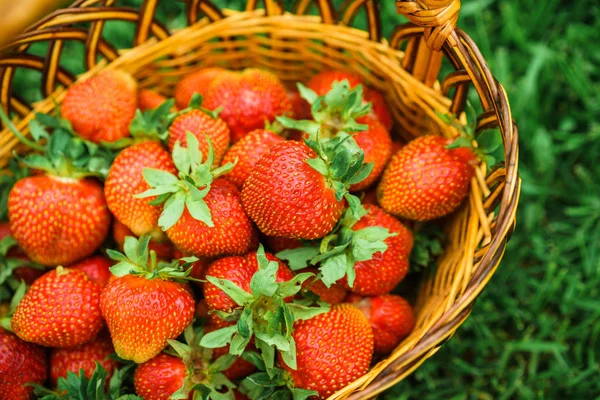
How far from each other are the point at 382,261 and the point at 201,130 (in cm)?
39

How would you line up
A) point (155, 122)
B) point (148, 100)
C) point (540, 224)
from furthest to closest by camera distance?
point (540, 224)
point (148, 100)
point (155, 122)

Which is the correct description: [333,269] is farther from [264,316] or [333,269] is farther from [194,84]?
[194,84]

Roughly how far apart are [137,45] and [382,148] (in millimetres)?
535

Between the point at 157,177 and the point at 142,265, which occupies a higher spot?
the point at 157,177

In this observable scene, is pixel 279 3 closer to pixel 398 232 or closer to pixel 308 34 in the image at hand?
pixel 308 34

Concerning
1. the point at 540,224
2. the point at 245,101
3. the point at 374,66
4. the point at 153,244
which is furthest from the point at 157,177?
the point at 540,224

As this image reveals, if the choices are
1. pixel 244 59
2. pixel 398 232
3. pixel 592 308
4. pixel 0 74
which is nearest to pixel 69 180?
pixel 0 74

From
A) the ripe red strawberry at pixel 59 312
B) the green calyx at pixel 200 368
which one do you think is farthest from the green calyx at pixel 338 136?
the ripe red strawberry at pixel 59 312

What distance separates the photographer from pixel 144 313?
90cm

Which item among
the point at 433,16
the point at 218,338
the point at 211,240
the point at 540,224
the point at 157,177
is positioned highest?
the point at 433,16

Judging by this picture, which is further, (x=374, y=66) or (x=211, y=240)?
(x=374, y=66)

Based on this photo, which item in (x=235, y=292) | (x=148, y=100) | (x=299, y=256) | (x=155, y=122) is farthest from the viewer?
(x=148, y=100)

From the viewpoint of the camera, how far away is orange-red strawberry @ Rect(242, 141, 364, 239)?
0.90 meters

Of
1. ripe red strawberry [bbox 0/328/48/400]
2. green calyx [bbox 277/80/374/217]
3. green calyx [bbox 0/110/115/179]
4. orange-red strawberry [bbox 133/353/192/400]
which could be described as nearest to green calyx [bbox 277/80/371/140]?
green calyx [bbox 277/80/374/217]
